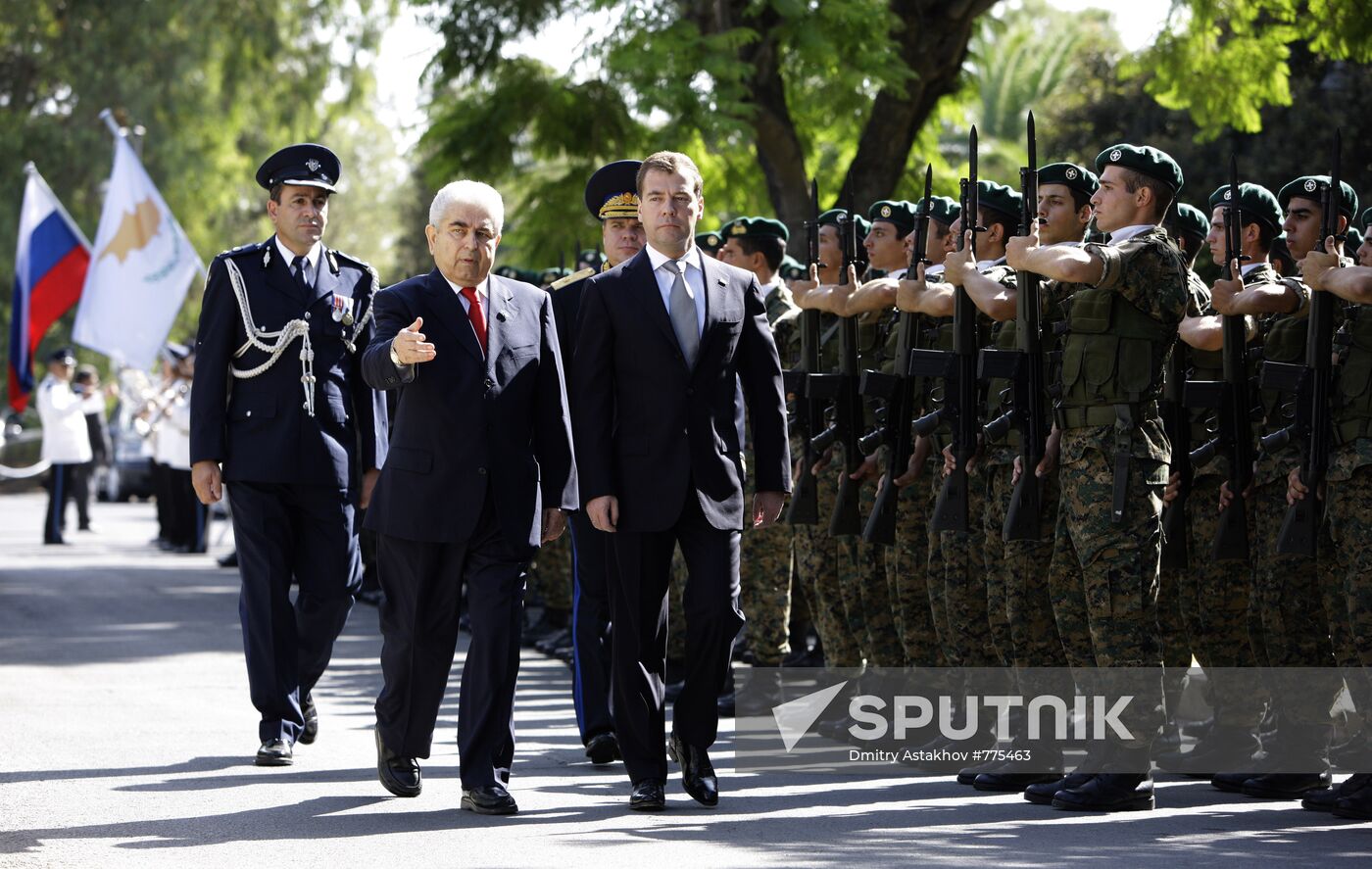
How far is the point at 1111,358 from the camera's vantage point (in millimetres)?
7195

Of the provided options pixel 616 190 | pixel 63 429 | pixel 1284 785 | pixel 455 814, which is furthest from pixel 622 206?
pixel 63 429

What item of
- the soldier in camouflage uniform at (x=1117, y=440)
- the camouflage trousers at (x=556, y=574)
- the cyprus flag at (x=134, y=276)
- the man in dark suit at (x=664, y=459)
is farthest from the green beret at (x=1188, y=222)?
the cyprus flag at (x=134, y=276)

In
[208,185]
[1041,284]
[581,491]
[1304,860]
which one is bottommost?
[1304,860]

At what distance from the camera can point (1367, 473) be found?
A: 7227 mm

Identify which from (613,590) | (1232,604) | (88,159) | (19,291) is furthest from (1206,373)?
(88,159)

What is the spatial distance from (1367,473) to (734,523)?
2311 mm

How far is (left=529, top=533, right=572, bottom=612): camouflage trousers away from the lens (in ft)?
41.2

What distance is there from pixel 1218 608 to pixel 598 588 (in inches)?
100

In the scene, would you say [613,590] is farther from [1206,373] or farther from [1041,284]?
[1206,373]

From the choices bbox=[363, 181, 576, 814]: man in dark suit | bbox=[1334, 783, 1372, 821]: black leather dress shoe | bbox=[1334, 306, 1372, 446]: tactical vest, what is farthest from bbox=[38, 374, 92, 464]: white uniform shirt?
bbox=[1334, 783, 1372, 821]: black leather dress shoe

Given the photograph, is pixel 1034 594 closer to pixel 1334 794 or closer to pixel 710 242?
pixel 1334 794

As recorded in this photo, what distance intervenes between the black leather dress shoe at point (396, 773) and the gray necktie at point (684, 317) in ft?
5.62

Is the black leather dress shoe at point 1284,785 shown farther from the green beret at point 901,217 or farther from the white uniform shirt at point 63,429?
the white uniform shirt at point 63,429

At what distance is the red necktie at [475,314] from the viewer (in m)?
6.95
